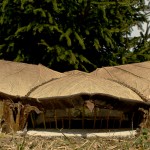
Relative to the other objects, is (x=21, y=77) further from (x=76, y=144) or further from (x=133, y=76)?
(x=76, y=144)

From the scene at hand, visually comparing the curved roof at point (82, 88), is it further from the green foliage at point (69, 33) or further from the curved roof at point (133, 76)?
the green foliage at point (69, 33)

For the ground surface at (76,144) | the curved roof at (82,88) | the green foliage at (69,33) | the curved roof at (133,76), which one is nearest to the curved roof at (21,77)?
the curved roof at (82,88)

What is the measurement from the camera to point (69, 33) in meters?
10.1

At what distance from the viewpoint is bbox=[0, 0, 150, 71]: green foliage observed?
10.1 metres

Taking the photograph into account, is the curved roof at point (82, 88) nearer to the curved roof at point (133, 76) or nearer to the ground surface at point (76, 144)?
the curved roof at point (133, 76)

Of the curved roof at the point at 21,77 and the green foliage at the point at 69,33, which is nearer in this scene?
the curved roof at the point at 21,77

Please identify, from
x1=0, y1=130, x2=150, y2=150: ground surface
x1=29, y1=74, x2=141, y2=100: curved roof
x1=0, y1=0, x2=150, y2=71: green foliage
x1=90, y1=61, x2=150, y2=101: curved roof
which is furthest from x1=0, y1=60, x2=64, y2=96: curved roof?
x1=0, y1=0, x2=150, y2=71: green foliage

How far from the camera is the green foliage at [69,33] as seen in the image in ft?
33.1

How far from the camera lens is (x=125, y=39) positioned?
11461mm

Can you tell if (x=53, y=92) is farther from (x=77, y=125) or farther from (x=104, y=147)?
(x=104, y=147)

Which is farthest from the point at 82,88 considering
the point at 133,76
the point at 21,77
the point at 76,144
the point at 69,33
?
the point at 69,33

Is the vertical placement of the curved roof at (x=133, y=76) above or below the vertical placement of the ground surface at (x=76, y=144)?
above

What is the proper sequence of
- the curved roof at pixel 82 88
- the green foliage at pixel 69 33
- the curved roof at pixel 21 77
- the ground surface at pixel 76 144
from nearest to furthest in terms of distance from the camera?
the ground surface at pixel 76 144 → the curved roof at pixel 82 88 → the curved roof at pixel 21 77 → the green foliage at pixel 69 33

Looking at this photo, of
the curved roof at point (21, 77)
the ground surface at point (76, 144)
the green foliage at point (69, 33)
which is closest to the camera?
the ground surface at point (76, 144)
